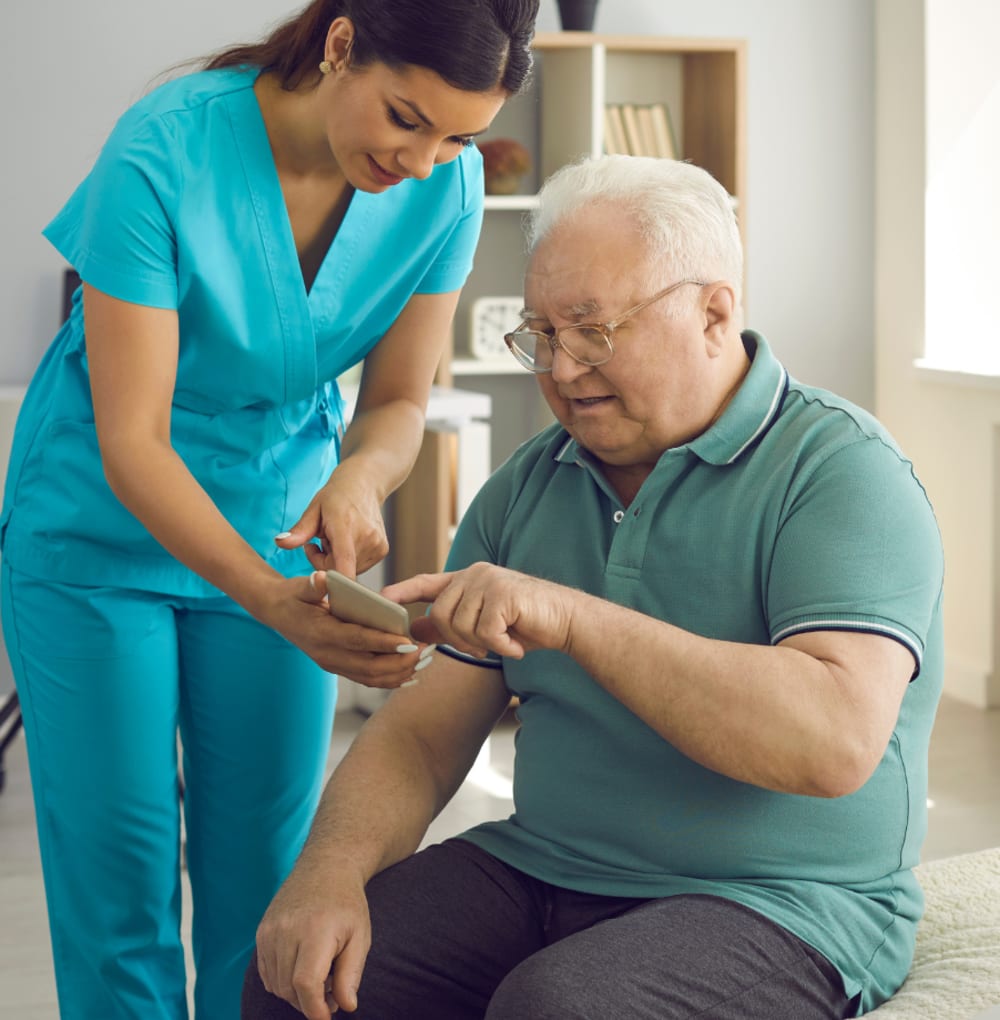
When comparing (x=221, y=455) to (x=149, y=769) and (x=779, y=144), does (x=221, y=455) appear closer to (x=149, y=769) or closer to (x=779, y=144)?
(x=149, y=769)

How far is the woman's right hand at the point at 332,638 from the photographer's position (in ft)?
4.33

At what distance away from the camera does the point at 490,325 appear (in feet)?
13.0

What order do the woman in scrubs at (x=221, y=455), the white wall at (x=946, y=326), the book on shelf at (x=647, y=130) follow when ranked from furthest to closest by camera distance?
the book on shelf at (x=647, y=130)
the white wall at (x=946, y=326)
the woman in scrubs at (x=221, y=455)

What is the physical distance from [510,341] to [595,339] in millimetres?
115

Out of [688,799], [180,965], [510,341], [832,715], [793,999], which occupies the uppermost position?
[510,341]

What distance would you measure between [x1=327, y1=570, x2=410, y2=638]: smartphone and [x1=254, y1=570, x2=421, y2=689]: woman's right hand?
0.05 feet

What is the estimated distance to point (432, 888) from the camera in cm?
138

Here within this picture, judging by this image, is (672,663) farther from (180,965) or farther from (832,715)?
(180,965)

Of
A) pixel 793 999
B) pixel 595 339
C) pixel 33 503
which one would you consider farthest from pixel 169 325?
pixel 793 999

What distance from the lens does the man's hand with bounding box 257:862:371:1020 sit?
1.26 meters

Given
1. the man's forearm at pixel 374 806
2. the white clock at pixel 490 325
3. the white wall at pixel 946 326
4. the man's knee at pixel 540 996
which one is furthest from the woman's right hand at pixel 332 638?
the white wall at pixel 946 326

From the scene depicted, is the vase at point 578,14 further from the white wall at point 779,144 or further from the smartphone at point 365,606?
the smartphone at point 365,606

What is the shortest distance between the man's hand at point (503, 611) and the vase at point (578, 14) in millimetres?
2911

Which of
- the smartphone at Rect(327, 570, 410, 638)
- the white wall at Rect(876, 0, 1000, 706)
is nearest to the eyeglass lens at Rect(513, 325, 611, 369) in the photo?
the smartphone at Rect(327, 570, 410, 638)
